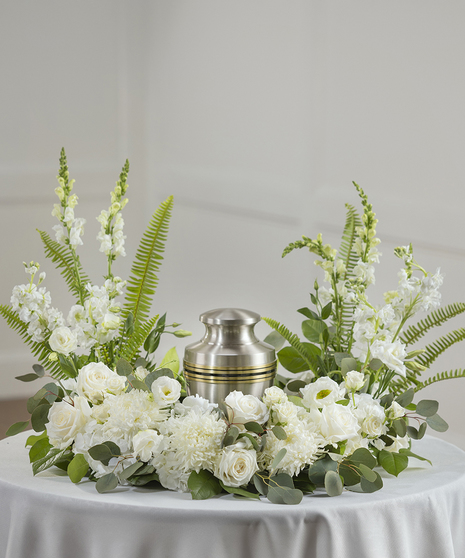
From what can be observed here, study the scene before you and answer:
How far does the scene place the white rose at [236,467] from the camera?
1.11 meters

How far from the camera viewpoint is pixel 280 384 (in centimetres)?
158

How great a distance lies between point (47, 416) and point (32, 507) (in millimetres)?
212

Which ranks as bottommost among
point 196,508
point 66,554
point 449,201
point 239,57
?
point 66,554

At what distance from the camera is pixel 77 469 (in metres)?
1.17

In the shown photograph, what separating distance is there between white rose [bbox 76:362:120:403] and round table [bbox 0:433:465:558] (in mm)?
173

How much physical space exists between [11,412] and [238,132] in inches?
82.8

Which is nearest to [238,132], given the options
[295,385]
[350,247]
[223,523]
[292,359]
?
[350,247]

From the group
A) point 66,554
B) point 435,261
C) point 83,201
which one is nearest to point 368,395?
point 66,554

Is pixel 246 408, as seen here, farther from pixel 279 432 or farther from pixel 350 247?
pixel 350 247

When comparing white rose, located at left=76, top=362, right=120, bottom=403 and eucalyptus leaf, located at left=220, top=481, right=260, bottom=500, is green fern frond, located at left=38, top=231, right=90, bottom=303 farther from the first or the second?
eucalyptus leaf, located at left=220, top=481, right=260, bottom=500

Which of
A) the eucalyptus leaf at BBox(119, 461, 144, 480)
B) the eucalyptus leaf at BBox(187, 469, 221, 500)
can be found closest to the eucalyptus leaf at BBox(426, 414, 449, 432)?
the eucalyptus leaf at BBox(187, 469, 221, 500)

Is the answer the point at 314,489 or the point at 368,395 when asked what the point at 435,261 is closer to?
the point at 368,395

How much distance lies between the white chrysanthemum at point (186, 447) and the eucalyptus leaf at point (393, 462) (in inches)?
13.7

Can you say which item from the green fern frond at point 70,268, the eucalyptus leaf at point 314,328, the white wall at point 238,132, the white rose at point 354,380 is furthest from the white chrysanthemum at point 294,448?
the white wall at point 238,132
